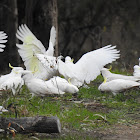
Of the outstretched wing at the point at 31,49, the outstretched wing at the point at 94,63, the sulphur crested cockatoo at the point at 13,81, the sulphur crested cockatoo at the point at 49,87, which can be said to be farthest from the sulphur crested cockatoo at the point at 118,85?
the outstretched wing at the point at 31,49

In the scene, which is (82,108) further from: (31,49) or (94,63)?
(31,49)

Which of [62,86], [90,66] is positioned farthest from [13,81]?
[90,66]

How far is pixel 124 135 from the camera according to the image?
17.1 ft

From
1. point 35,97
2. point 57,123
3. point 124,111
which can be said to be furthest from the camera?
point 35,97

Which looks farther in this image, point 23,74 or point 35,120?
point 23,74

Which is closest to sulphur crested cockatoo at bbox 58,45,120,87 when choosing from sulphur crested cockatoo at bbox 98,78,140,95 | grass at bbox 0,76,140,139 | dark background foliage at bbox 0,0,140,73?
grass at bbox 0,76,140,139

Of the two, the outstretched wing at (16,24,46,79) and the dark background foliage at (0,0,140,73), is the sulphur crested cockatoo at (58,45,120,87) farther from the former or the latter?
the dark background foliage at (0,0,140,73)

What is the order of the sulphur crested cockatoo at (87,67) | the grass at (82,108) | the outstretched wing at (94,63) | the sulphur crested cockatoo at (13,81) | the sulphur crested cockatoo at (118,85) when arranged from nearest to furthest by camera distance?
the grass at (82,108) → the sulphur crested cockatoo at (13,81) → the sulphur crested cockatoo at (118,85) → the sulphur crested cockatoo at (87,67) → the outstretched wing at (94,63)

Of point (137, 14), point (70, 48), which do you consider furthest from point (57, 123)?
point (137, 14)

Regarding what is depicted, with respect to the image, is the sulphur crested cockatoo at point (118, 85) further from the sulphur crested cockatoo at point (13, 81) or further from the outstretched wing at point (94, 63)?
the sulphur crested cockatoo at point (13, 81)

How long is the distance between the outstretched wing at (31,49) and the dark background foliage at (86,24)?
12.7 feet

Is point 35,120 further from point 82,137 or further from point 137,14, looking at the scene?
point 137,14

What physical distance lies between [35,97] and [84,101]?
859mm

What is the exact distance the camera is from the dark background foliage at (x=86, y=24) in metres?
12.7
